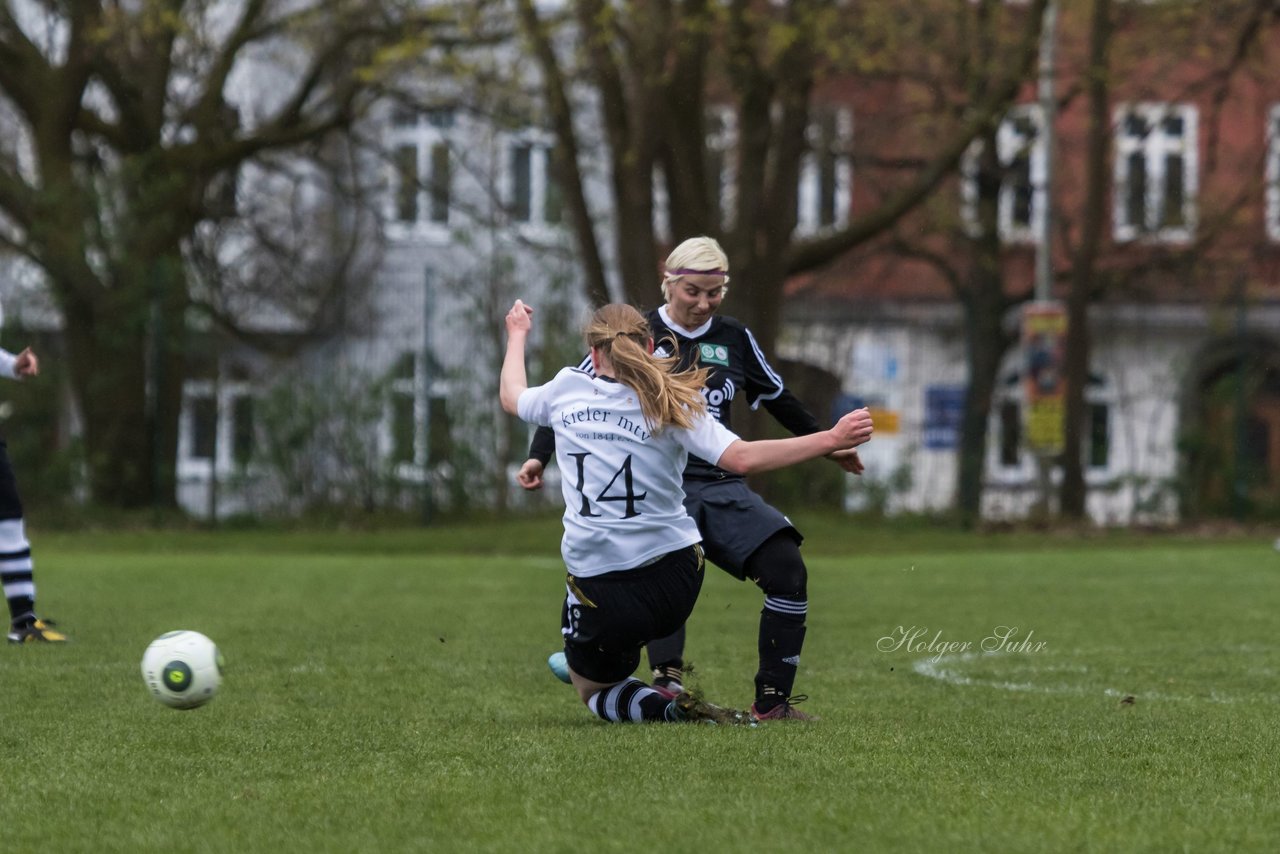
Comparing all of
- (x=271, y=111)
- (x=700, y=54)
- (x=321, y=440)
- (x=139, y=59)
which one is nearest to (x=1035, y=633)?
(x=700, y=54)

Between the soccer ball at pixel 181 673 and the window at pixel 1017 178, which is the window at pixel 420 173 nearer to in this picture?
the window at pixel 1017 178

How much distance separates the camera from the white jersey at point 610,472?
19.8ft

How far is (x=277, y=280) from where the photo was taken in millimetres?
25609

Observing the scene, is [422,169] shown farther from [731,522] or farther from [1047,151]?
[731,522]

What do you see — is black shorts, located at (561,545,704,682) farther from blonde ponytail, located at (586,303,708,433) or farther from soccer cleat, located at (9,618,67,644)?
soccer cleat, located at (9,618,67,644)

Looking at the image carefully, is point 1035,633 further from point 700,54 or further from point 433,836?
point 700,54

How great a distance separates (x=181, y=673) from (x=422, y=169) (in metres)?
24.1

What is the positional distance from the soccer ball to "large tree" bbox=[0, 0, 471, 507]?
13047 mm

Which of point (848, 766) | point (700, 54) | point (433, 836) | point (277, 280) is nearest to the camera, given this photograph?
point (433, 836)

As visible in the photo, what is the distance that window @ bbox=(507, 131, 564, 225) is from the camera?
2525 cm

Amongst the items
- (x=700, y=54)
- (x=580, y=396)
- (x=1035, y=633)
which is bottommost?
(x=1035, y=633)

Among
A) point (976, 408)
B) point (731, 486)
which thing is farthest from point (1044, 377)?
point (731, 486)

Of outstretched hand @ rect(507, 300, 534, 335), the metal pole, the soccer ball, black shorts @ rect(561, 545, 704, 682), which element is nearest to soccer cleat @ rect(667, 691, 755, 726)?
black shorts @ rect(561, 545, 704, 682)

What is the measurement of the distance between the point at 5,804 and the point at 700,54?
48.7 ft
